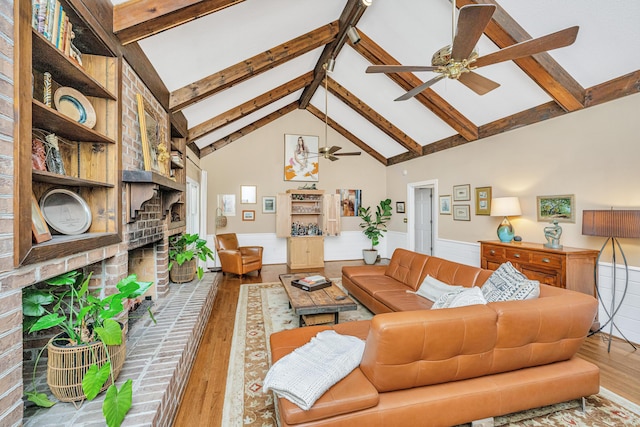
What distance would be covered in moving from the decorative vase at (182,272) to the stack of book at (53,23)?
2665 millimetres

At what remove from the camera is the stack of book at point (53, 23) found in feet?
4.30

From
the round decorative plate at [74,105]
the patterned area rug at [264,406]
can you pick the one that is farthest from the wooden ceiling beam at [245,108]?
the patterned area rug at [264,406]

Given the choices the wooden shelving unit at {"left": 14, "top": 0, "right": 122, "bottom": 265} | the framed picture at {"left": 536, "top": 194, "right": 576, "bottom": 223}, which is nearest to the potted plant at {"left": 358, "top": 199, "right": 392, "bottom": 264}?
the framed picture at {"left": 536, "top": 194, "right": 576, "bottom": 223}

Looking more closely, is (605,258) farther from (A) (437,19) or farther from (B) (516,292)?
(A) (437,19)

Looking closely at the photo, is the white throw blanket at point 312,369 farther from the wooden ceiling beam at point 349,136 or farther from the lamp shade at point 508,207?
the wooden ceiling beam at point 349,136

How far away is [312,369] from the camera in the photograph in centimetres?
141

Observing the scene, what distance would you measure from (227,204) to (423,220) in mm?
4651

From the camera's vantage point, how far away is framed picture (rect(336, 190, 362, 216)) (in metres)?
7.32

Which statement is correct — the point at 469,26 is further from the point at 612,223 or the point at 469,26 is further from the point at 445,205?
the point at 445,205

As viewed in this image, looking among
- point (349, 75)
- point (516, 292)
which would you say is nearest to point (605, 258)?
point (516, 292)

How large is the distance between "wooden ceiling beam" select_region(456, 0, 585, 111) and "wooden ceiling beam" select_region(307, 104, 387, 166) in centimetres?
426

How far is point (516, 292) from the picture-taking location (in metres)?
2.02

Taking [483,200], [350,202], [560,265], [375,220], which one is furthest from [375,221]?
[560,265]

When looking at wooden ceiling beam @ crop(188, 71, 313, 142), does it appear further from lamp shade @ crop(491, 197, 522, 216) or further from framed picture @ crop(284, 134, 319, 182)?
lamp shade @ crop(491, 197, 522, 216)
